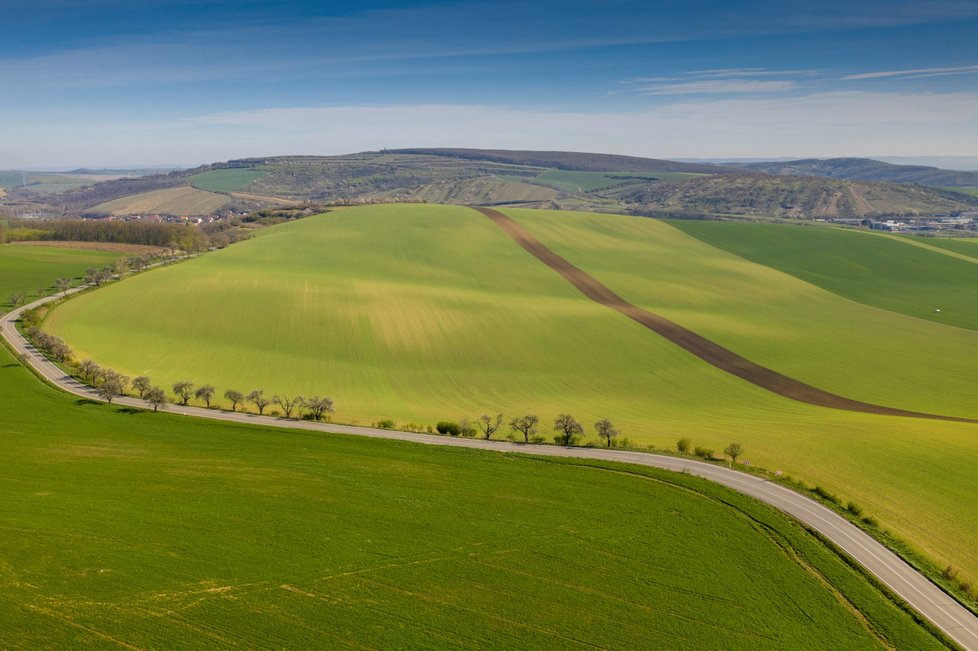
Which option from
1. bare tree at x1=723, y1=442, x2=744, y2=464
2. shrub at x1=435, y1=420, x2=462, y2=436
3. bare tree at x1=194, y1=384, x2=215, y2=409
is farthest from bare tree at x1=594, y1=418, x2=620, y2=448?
bare tree at x1=194, y1=384, x2=215, y2=409

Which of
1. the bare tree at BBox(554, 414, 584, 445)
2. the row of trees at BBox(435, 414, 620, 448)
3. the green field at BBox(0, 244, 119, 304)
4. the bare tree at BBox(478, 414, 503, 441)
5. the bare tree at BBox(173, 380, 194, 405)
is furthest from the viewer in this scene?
the green field at BBox(0, 244, 119, 304)

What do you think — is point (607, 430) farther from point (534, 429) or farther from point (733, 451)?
point (733, 451)

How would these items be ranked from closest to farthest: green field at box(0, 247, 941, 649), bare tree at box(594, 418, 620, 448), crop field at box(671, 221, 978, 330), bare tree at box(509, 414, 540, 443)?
green field at box(0, 247, 941, 649) < bare tree at box(594, 418, 620, 448) < bare tree at box(509, 414, 540, 443) < crop field at box(671, 221, 978, 330)

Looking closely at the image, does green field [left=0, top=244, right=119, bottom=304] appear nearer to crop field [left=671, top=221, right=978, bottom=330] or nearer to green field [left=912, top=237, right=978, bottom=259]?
crop field [left=671, top=221, right=978, bottom=330]

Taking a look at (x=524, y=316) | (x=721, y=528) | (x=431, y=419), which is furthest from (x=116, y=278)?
(x=721, y=528)

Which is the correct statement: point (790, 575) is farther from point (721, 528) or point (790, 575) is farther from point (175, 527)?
point (175, 527)

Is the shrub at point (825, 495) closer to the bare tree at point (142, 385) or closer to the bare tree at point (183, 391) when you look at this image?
the bare tree at point (183, 391)
